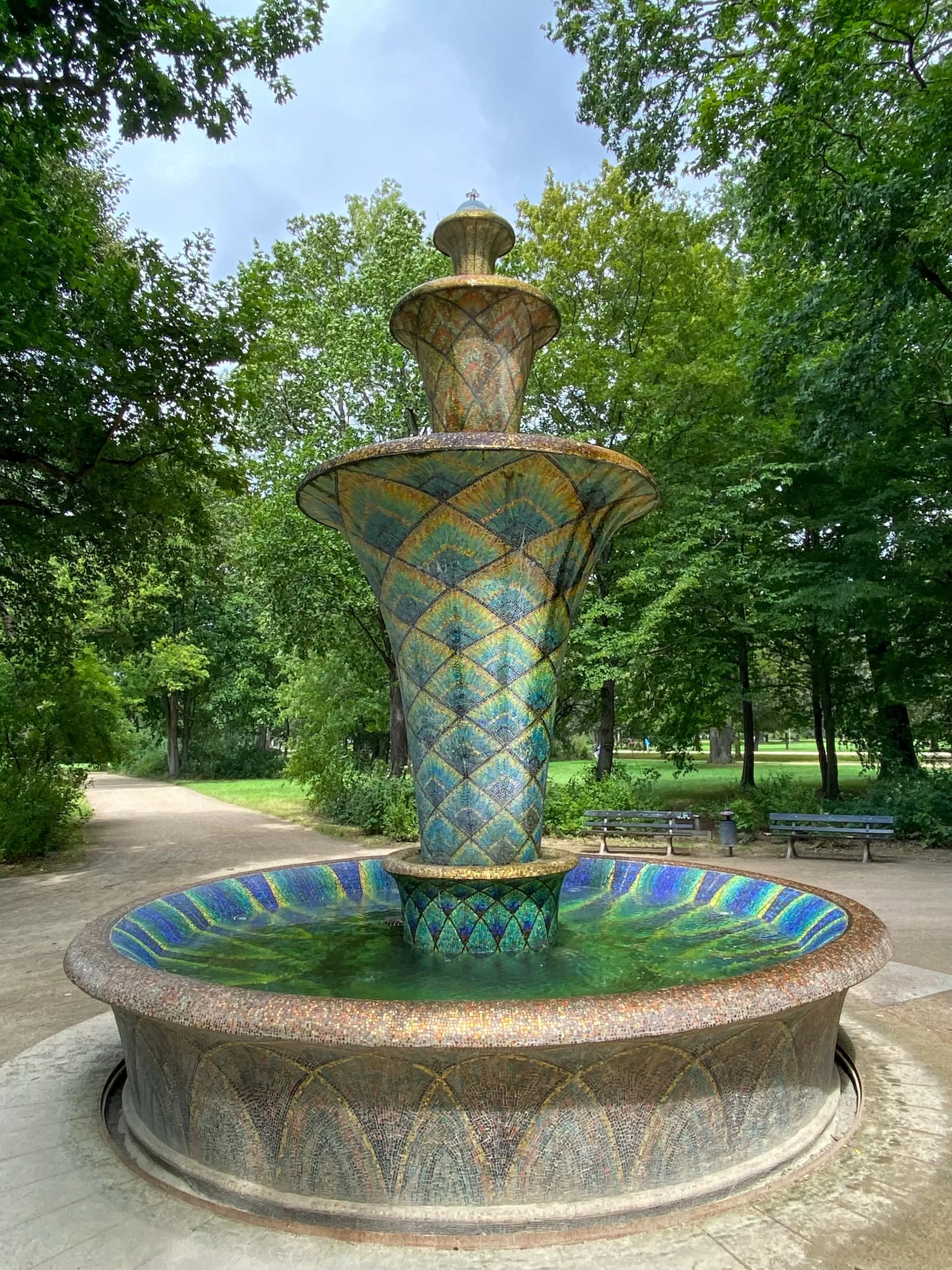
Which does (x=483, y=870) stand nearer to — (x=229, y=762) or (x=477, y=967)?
(x=477, y=967)

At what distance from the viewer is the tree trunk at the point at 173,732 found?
3697 centimetres

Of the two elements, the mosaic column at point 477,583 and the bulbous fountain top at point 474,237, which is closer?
the mosaic column at point 477,583

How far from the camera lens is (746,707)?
1712cm

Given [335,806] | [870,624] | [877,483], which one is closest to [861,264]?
[877,483]

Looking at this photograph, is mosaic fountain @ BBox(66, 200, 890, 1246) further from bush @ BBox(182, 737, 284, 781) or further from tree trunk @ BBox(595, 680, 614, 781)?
bush @ BBox(182, 737, 284, 781)

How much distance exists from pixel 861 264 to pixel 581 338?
698 cm

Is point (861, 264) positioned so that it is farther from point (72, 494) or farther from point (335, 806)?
point (335, 806)

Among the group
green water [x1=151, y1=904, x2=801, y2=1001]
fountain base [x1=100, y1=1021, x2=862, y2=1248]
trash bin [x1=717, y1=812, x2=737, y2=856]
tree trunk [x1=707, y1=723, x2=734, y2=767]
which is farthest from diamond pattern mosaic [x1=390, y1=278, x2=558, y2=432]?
tree trunk [x1=707, y1=723, x2=734, y2=767]

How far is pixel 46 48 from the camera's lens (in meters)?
9.62

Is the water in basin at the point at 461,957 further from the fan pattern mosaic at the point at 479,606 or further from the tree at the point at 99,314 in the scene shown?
the tree at the point at 99,314

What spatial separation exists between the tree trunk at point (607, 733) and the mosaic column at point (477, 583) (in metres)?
11.9

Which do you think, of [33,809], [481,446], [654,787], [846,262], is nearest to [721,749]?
[654,787]

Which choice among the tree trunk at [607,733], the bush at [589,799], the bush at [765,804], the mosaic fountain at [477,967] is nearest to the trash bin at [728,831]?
the bush at [765,804]

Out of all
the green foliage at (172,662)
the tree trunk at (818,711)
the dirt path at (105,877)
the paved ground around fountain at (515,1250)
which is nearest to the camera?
the paved ground around fountain at (515,1250)
